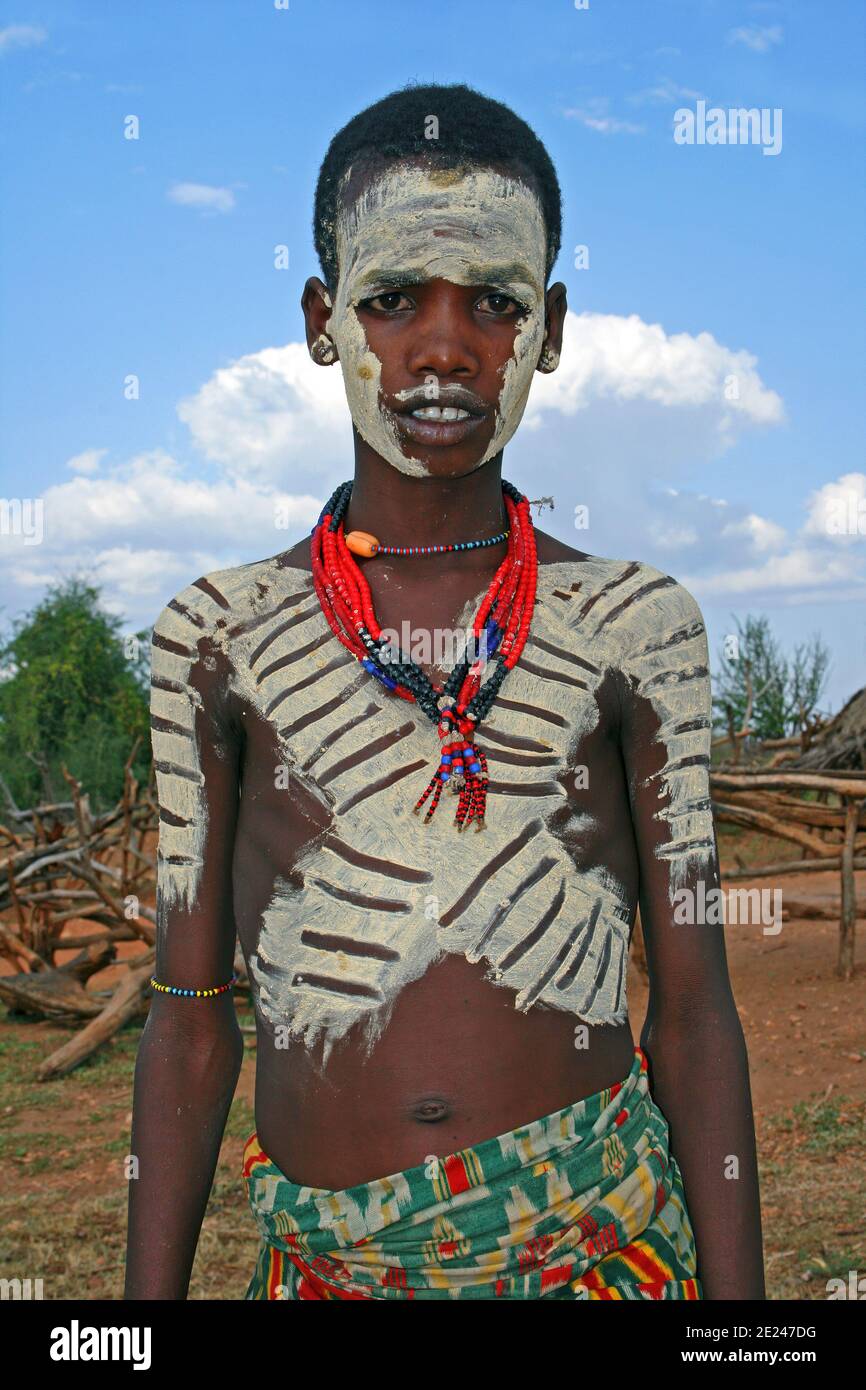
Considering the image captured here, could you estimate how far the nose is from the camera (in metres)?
2.12

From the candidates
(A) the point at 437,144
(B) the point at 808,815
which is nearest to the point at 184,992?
(A) the point at 437,144

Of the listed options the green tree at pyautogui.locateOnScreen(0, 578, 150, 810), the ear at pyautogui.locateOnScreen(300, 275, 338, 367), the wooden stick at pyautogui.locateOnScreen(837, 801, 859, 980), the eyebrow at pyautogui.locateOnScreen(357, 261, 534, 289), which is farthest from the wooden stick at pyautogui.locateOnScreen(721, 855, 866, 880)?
the green tree at pyautogui.locateOnScreen(0, 578, 150, 810)

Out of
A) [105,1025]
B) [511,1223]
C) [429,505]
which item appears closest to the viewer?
[511,1223]

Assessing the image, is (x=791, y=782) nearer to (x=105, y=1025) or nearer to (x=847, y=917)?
(x=847, y=917)

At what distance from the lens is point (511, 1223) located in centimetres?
192

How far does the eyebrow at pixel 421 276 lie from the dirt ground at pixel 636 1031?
3.73 metres

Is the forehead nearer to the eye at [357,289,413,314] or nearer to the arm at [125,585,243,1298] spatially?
the eye at [357,289,413,314]

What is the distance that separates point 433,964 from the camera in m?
2.03

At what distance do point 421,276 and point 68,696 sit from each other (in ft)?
75.0

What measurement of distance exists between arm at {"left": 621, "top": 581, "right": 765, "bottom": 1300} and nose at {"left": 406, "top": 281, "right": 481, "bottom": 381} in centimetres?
58

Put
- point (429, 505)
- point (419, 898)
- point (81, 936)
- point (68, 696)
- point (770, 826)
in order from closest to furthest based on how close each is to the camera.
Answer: point (419, 898), point (429, 505), point (770, 826), point (81, 936), point (68, 696)

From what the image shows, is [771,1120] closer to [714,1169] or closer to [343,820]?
[714,1169]

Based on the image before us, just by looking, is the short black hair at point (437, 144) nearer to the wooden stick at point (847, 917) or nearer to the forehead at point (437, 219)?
the forehead at point (437, 219)
